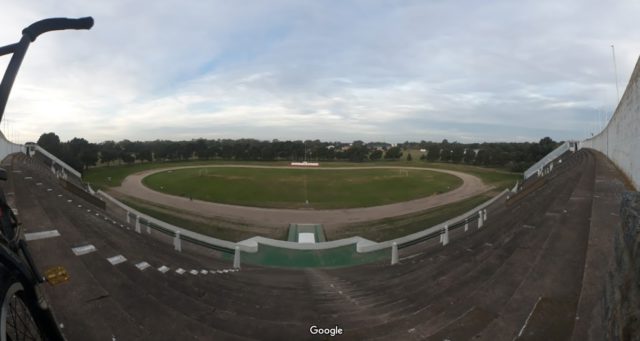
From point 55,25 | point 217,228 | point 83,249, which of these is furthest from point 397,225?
point 55,25

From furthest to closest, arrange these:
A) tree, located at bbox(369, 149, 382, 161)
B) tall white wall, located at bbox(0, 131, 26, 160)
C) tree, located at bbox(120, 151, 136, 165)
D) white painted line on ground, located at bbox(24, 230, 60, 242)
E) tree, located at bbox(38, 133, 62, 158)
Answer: tree, located at bbox(369, 149, 382, 161), tree, located at bbox(120, 151, 136, 165), tree, located at bbox(38, 133, 62, 158), tall white wall, located at bbox(0, 131, 26, 160), white painted line on ground, located at bbox(24, 230, 60, 242)

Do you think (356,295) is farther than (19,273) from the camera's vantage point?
Yes

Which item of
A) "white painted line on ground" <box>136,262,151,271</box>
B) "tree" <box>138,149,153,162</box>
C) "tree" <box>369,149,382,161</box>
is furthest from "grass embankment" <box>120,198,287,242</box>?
"tree" <box>369,149,382,161</box>

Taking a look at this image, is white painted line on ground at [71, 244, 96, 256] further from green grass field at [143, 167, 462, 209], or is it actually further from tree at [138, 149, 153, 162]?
tree at [138, 149, 153, 162]

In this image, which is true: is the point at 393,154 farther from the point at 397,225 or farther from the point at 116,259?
the point at 116,259

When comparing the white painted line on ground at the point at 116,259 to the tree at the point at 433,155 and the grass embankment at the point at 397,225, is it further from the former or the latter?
the tree at the point at 433,155

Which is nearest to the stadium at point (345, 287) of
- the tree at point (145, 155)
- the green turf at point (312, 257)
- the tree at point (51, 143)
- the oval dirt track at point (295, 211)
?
the green turf at point (312, 257)
